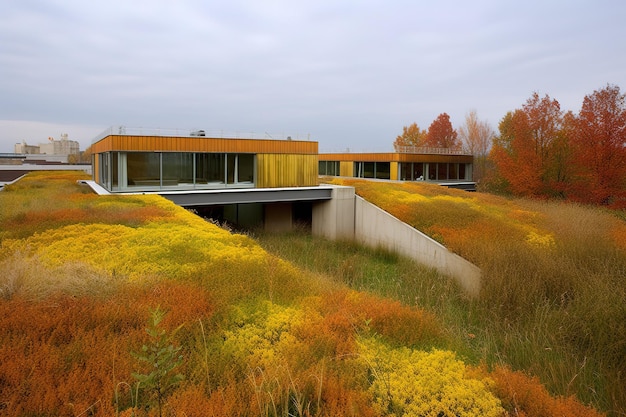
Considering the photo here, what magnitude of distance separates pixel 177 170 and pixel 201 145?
1638mm

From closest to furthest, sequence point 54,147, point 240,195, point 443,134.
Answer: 1. point 240,195
2. point 443,134
3. point 54,147

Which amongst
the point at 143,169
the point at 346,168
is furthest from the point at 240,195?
the point at 346,168

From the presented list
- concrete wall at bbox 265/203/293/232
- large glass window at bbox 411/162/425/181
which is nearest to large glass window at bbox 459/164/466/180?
large glass window at bbox 411/162/425/181

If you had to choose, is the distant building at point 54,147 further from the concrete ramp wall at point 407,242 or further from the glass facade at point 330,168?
the concrete ramp wall at point 407,242

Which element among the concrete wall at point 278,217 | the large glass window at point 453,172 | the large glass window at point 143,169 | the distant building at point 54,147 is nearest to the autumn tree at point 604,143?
the large glass window at point 453,172

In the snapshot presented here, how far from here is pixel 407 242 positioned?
55.6ft

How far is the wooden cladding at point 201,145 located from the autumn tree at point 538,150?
14.4m

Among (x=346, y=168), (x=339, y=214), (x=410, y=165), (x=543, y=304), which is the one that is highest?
(x=410, y=165)

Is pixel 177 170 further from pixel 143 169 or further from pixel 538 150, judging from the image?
pixel 538 150

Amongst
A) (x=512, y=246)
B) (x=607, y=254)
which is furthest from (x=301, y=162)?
(x=607, y=254)

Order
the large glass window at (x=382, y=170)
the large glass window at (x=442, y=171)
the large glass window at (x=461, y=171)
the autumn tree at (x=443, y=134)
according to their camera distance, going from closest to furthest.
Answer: the large glass window at (x=382, y=170) → the large glass window at (x=442, y=171) → the large glass window at (x=461, y=171) → the autumn tree at (x=443, y=134)

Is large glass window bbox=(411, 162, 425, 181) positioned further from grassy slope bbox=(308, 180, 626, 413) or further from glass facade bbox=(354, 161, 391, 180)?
grassy slope bbox=(308, 180, 626, 413)

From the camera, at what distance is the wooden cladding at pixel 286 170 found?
21.8 meters

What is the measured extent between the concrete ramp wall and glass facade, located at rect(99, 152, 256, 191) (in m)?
6.04
